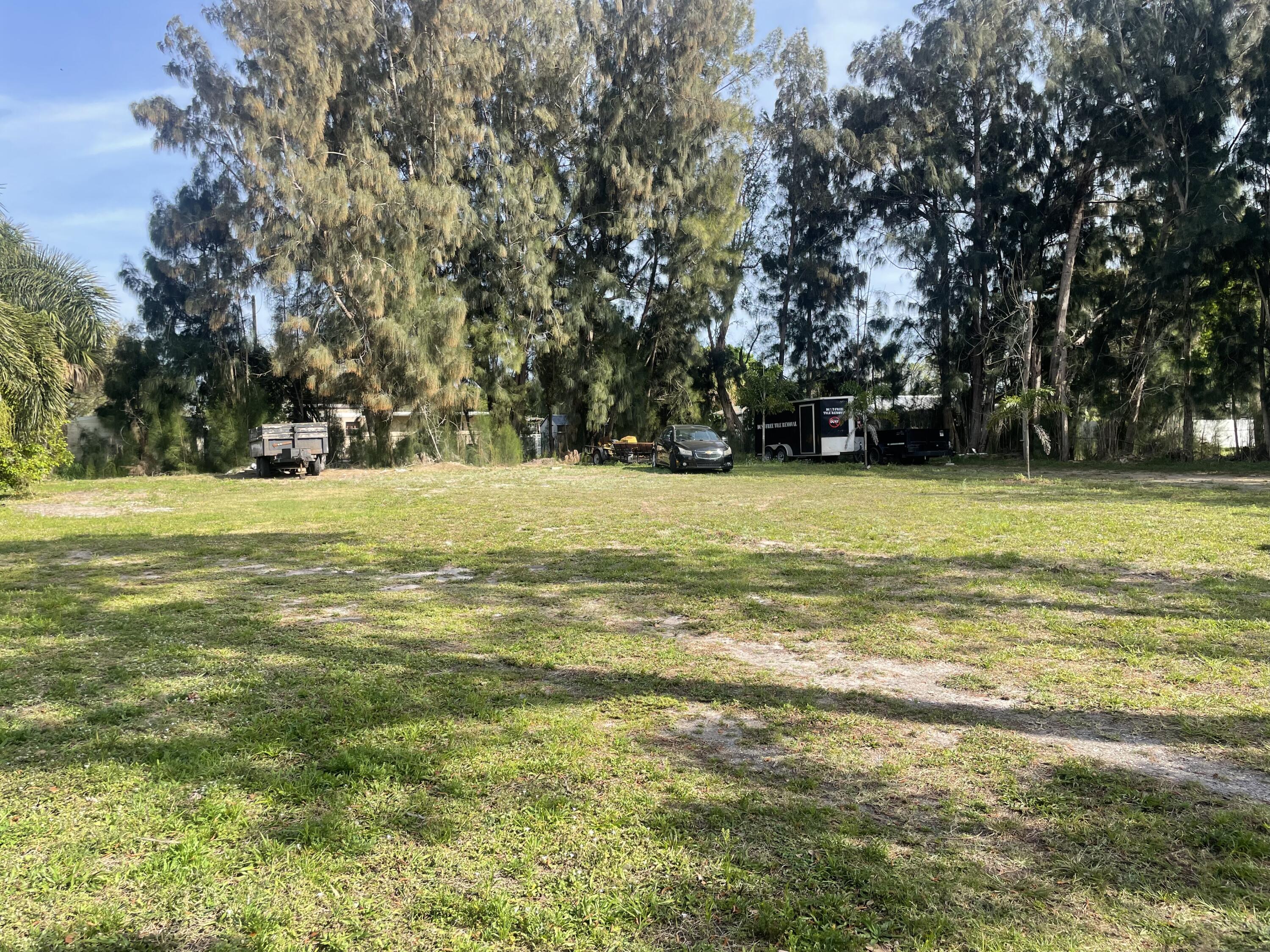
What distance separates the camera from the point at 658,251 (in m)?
33.5

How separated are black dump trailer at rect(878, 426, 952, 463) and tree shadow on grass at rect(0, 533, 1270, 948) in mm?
22709

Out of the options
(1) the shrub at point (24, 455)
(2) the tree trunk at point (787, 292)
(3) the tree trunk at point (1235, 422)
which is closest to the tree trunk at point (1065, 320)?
(3) the tree trunk at point (1235, 422)

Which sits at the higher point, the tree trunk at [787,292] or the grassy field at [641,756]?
the tree trunk at [787,292]

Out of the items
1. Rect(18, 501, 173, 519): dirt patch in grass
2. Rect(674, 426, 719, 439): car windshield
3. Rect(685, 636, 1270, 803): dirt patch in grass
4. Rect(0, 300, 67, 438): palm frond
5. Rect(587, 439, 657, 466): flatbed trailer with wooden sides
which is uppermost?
Rect(0, 300, 67, 438): palm frond

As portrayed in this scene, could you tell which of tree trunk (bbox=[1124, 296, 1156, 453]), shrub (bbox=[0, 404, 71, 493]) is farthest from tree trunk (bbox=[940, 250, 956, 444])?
shrub (bbox=[0, 404, 71, 493])

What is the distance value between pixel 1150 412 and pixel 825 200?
15.6 meters

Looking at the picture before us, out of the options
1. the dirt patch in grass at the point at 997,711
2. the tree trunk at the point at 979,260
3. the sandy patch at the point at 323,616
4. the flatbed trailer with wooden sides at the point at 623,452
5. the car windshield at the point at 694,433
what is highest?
the tree trunk at the point at 979,260

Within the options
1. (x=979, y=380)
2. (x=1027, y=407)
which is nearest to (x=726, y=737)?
(x=1027, y=407)

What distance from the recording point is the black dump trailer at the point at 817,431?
2975cm

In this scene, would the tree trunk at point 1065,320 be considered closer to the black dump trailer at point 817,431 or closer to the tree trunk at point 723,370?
the black dump trailer at point 817,431

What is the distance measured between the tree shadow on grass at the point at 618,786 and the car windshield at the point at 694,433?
750 inches

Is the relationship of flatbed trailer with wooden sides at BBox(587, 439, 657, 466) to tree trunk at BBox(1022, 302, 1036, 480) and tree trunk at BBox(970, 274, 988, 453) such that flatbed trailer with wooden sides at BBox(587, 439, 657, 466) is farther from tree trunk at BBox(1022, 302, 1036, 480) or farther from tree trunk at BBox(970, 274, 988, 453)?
tree trunk at BBox(970, 274, 988, 453)

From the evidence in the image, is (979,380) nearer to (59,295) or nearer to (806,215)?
(806,215)

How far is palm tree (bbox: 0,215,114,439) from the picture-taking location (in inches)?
531
